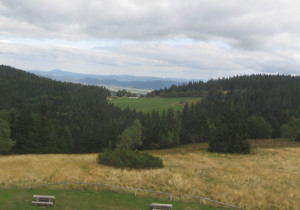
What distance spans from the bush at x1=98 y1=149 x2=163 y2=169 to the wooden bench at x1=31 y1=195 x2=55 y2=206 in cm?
874

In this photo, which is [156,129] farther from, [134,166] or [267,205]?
[267,205]

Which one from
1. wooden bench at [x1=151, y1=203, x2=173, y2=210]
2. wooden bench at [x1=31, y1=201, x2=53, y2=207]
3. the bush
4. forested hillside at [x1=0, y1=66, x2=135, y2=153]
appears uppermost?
wooden bench at [x1=151, y1=203, x2=173, y2=210]

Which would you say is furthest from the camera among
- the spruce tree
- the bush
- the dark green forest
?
the dark green forest

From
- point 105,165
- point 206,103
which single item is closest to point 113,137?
point 105,165

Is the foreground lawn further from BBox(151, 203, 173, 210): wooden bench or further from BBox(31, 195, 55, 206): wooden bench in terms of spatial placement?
BBox(151, 203, 173, 210): wooden bench

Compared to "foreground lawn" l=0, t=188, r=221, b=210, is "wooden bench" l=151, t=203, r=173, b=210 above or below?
above

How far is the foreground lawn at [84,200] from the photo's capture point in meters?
11.3

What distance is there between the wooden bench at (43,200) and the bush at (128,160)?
8.74 meters

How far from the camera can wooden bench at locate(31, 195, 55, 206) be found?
11039 mm

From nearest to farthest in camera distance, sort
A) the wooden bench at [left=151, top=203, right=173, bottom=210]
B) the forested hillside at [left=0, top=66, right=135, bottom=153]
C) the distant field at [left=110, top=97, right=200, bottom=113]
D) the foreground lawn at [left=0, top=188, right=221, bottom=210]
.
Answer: the wooden bench at [left=151, top=203, right=173, bottom=210]
the foreground lawn at [left=0, top=188, right=221, bottom=210]
the forested hillside at [left=0, top=66, right=135, bottom=153]
the distant field at [left=110, top=97, right=200, bottom=113]

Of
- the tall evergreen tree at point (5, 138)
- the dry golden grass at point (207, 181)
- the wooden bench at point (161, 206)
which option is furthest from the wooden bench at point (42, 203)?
the tall evergreen tree at point (5, 138)

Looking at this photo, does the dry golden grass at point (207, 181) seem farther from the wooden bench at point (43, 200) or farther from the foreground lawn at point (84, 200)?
the wooden bench at point (43, 200)

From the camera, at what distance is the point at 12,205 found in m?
11.0

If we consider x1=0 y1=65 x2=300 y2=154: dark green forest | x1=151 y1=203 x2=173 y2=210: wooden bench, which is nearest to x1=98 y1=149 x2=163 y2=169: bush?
x1=151 y1=203 x2=173 y2=210: wooden bench
